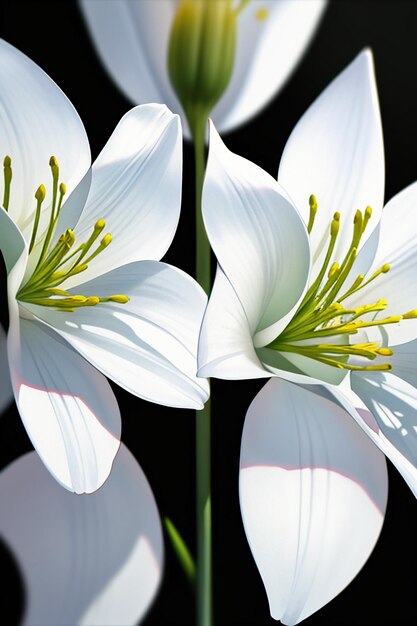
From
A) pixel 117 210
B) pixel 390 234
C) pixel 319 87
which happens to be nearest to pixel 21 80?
pixel 117 210

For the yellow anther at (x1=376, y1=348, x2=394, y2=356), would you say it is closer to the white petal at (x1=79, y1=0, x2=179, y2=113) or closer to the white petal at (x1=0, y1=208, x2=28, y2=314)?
the white petal at (x1=0, y1=208, x2=28, y2=314)

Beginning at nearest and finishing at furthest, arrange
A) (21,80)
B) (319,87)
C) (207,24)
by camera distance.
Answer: (21,80), (207,24), (319,87)

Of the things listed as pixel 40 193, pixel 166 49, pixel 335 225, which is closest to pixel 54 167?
pixel 40 193

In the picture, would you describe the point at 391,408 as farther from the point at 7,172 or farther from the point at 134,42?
the point at 134,42

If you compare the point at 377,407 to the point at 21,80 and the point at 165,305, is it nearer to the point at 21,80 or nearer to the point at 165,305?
the point at 165,305

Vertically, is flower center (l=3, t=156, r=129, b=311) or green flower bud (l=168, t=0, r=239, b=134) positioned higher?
green flower bud (l=168, t=0, r=239, b=134)

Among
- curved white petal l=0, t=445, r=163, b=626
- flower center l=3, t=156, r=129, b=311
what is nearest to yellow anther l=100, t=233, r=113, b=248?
flower center l=3, t=156, r=129, b=311
